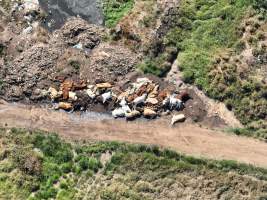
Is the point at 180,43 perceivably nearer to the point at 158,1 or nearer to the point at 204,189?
the point at 158,1

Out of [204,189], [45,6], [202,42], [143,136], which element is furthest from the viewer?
[45,6]

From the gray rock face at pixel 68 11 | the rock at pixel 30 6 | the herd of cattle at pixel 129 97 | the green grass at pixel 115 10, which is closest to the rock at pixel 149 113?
the herd of cattle at pixel 129 97

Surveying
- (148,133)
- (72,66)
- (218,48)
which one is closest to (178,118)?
(148,133)

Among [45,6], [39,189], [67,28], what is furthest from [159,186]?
[45,6]

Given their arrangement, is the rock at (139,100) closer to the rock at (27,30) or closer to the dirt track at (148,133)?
the dirt track at (148,133)

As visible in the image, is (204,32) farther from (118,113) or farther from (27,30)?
(27,30)

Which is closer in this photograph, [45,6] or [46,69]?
[46,69]

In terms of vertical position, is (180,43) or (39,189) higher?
(180,43)
